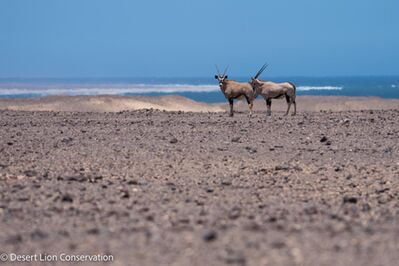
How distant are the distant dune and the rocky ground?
33.0 ft

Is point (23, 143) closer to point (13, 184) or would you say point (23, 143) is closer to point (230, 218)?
point (13, 184)

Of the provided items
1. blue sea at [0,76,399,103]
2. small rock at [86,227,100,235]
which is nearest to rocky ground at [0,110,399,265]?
small rock at [86,227,100,235]

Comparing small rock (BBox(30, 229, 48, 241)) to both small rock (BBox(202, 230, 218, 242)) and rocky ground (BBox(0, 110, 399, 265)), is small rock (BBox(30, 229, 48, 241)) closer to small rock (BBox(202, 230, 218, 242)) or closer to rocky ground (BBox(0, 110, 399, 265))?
rocky ground (BBox(0, 110, 399, 265))

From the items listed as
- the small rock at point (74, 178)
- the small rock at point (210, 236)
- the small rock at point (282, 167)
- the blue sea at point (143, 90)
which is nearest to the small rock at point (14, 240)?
the small rock at point (210, 236)

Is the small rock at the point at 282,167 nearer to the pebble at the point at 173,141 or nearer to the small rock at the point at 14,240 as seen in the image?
the pebble at the point at 173,141

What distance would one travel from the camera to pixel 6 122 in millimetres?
17703

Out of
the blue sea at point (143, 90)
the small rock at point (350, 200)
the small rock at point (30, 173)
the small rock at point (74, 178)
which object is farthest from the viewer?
the blue sea at point (143, 90)

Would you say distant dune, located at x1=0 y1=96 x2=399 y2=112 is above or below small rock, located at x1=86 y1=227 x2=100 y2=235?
below

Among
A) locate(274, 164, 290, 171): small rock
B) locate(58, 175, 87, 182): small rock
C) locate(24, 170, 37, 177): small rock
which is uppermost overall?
locate(274, 164, 290, 171): small rock

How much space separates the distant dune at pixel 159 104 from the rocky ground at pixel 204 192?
33.0 ft

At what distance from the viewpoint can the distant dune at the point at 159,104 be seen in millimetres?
27086

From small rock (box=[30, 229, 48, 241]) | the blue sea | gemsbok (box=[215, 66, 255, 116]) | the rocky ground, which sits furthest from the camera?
the blue sea

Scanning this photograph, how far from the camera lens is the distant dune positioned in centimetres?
2709

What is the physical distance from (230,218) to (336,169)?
3.99m
